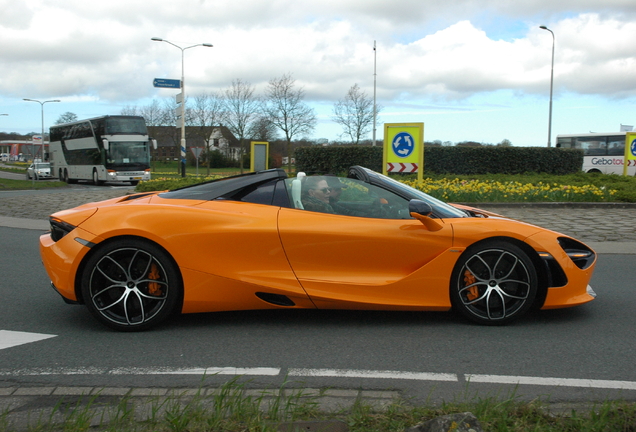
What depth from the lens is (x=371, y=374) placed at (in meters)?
3.37

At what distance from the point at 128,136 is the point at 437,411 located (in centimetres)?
3129

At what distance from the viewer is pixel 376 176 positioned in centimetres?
461

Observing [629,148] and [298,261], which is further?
[629,148]

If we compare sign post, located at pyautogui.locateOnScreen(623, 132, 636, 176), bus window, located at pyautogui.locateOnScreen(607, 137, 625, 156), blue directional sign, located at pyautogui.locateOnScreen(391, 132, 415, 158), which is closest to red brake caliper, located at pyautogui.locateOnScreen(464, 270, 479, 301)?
blue directional sign, located at pyautogui.locateOnScreen(391, 132, 415, 158)

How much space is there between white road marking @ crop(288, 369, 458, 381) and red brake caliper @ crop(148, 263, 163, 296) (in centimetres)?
129

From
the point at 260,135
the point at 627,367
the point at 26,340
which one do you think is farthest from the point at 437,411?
the point at 260,135

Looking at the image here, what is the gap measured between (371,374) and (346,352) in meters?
0.43

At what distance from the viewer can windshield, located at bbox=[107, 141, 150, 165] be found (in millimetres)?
31250

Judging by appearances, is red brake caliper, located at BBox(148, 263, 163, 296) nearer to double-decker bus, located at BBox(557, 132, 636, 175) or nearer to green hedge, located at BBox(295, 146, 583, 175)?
green hedge, located at BBox(295, 146, 583, 175)

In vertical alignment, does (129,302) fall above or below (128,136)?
below

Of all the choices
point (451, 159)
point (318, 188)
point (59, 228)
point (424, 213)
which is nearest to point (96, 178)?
point (451, 159)

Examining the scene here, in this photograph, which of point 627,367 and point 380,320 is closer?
point 627,367

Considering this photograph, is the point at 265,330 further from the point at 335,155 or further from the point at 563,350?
the point at 335,155

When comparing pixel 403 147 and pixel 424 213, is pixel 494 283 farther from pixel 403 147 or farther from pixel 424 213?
pixel 403 147
